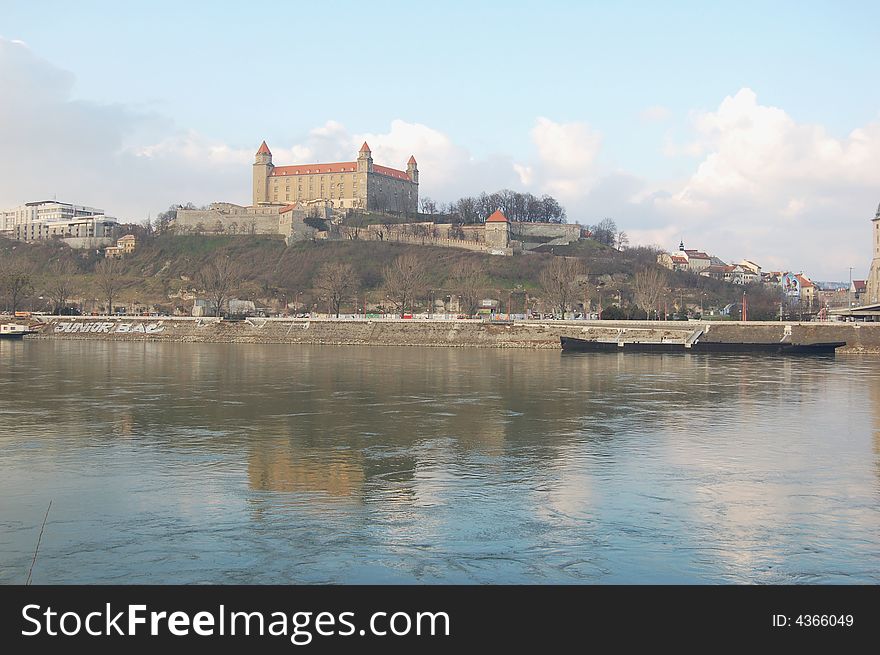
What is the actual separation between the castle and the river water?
13265cm

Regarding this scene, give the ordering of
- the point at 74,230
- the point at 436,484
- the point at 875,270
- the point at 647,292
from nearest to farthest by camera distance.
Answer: the point at 436,484
the point at 647,292
the point at 875,270
the point at 74,230

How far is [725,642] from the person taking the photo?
329 inches

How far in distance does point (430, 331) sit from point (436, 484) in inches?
2176

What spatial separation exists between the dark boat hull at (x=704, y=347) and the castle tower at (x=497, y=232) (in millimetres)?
72360

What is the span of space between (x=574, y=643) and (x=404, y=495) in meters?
6.19

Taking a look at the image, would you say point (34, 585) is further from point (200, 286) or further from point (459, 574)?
point (200, 286)

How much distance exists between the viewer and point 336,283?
90.4 m

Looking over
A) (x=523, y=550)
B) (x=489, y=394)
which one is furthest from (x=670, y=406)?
(x=523, y=550)

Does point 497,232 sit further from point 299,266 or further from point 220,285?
point 220,285

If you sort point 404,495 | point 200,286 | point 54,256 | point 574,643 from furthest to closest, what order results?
point 54,256 → point 200,286 → point 404,495 → point 574,643

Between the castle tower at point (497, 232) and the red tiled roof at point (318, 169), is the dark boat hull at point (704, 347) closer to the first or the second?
the castle tower at point (497, 232)

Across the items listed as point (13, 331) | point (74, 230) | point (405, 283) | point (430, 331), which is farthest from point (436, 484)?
point (74, 230)

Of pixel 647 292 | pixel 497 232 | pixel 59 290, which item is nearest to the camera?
pixel 647 292

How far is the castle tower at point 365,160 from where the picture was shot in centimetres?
16225
